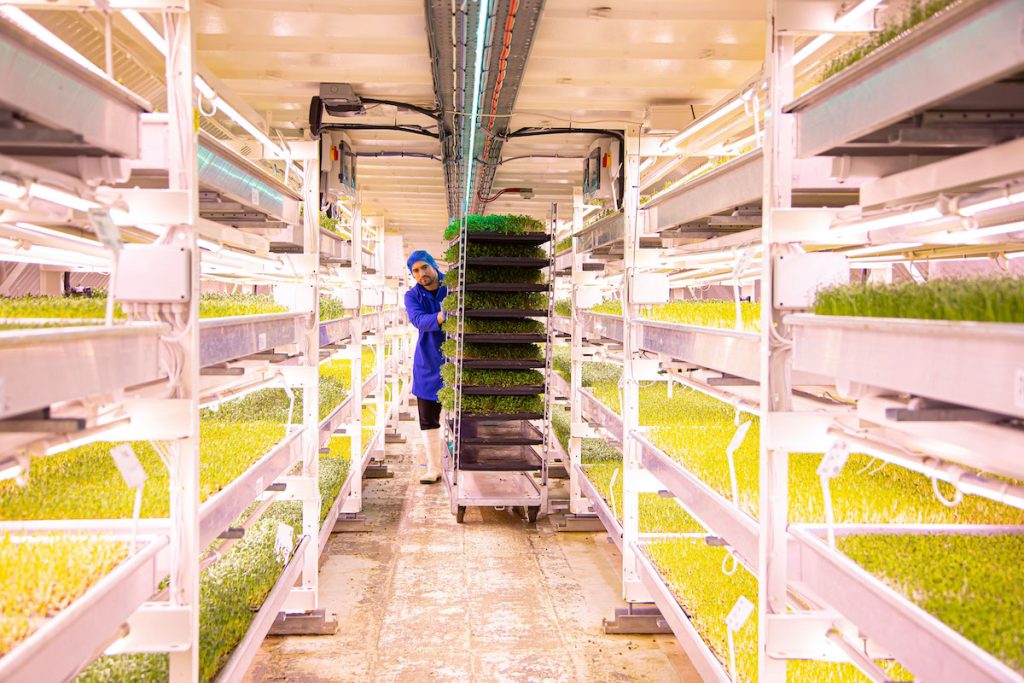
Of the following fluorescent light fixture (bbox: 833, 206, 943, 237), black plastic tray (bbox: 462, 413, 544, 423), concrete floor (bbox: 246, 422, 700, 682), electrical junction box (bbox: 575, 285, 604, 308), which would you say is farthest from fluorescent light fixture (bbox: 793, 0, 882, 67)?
black plastic tray (bbox: 462, 413, 544, 423)

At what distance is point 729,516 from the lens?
8.76ft

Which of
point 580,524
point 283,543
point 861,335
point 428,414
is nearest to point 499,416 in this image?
point 580,524

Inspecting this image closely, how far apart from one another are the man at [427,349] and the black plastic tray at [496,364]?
4.81 feet

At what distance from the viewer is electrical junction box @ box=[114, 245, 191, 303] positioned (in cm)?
217

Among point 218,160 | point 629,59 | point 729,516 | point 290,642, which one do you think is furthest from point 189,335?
point 629,59

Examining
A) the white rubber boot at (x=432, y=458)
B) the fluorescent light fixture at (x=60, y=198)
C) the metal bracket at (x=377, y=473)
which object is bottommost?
the metal bracket at (x=377, y=473)

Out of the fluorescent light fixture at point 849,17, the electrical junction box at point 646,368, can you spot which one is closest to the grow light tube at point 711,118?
the fluorescent light fixture at point 849,17

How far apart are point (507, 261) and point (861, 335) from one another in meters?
4.45

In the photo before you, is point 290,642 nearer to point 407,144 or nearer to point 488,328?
point 488,328

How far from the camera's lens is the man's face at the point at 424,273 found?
7605 millimetres

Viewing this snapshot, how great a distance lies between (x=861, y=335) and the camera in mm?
1587

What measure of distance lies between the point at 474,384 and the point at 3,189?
166 inches

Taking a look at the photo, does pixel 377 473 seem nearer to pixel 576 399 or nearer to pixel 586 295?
pixel 576 399

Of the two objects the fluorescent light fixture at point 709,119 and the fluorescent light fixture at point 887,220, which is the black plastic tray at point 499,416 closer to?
the fluorescent light fixture at point 709,119
